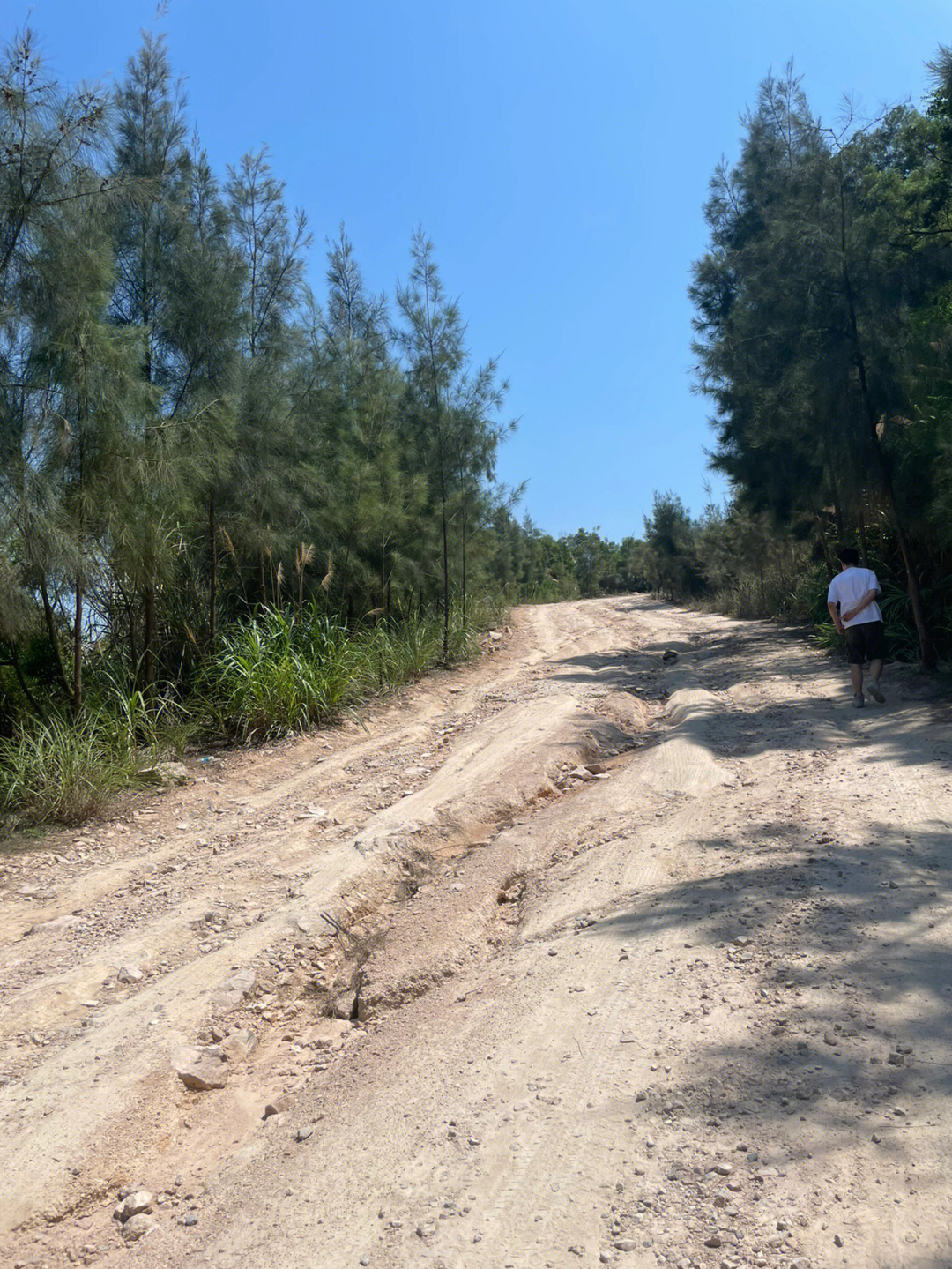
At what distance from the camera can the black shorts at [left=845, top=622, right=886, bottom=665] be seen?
898cm

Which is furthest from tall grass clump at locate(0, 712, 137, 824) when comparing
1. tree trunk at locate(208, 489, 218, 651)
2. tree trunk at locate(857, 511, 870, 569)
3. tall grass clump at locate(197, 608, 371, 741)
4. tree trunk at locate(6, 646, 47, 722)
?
tree trunk at locate(857, 511, 870, 569)

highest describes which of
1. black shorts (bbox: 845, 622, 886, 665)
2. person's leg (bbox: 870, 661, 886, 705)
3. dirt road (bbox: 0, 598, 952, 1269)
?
black shorts (bbox: 845, 622, 886, 665)

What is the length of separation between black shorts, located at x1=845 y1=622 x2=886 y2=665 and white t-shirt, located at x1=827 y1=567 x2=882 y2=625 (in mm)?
55

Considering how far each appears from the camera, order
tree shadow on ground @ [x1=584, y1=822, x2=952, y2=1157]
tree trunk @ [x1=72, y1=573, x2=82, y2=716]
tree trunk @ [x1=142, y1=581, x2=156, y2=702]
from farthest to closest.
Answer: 1. tree trunk @ [x1=142, y1=581, x2=156, y2=702]
2. tree trunk @ [x1=72, y1=573, x2=82, y2=716]
3. tree shadow on ground @ [x1=584, y1=822, x2=952, y2=1157]

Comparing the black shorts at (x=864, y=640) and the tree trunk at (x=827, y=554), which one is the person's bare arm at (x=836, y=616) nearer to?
the black shorts at (x=864, y=640)

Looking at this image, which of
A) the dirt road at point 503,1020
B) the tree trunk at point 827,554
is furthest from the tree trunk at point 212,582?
the tree trunk at point 827,554

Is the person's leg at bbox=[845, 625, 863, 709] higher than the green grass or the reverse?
the reverse

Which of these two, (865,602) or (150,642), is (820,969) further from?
(150,642)

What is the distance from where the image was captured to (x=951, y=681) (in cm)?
916

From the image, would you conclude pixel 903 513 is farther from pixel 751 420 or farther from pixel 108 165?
pixel 108 165

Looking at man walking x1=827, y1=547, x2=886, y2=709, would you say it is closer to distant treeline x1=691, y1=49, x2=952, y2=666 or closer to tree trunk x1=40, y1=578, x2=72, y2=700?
distant treeline x1=691, y1=49, x2=952, y2=666

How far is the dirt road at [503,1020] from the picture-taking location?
8.41 ft

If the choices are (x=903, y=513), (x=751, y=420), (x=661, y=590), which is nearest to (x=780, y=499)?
(x=751, y=420)

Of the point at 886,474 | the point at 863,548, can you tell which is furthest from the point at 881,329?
the point at 863,548
